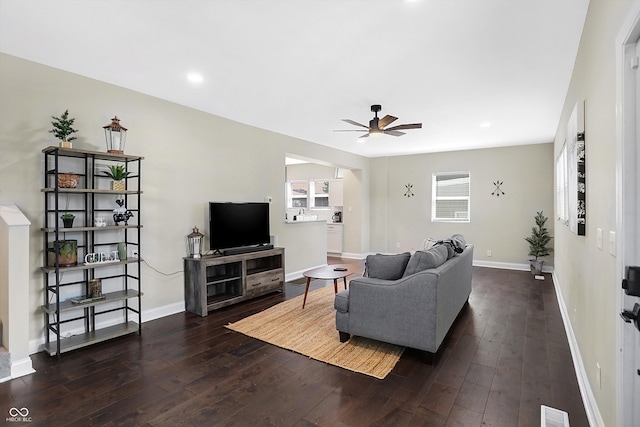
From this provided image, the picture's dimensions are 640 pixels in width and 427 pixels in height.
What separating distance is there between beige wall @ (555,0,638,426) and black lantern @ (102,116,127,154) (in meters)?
3.79

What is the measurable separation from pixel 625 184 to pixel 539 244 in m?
5.81

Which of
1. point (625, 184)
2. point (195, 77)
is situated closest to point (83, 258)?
point (195, 77)

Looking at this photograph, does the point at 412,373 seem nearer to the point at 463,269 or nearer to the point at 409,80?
the point at 463,269

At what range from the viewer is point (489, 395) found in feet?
7.52

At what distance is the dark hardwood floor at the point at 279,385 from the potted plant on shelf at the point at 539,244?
318 cm

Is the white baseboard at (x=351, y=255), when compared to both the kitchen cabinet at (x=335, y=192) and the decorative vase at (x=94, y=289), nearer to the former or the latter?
the kitchen cabinet at (x=335, y=192)

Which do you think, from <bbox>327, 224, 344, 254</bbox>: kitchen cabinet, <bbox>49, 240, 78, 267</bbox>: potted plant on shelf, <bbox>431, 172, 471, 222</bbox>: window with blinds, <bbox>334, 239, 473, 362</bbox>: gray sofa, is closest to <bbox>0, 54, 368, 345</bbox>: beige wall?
<bbox>49, 240, 78, 267</bbox>: potted plant on shelf

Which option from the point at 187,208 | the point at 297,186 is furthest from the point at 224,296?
the point at 297,186

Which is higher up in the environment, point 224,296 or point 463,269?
point 463,269

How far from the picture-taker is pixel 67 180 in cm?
296

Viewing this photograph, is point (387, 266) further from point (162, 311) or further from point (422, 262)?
point (162, 311)

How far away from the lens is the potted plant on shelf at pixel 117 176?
331cm

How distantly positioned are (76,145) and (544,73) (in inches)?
186

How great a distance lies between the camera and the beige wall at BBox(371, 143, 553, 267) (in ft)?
22.0
